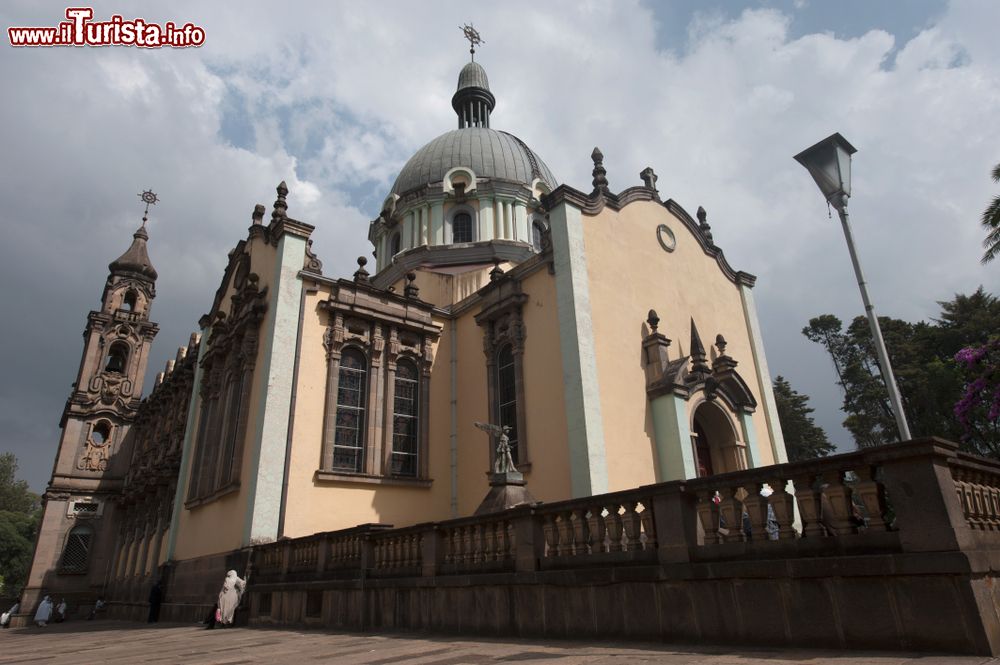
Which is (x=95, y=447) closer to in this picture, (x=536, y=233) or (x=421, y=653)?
(x=536, y=233)

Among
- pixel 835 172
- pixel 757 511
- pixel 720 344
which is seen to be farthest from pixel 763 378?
pixel 757 511

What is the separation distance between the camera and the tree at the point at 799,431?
4041cm

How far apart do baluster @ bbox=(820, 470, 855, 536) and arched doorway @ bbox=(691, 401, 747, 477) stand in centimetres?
1133

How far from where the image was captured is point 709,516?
6102 millimetres

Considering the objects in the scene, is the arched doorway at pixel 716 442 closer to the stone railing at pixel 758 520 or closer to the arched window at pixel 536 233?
the stone railing at pixel 758 520

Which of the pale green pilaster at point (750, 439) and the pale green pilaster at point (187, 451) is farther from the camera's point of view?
the pale green pilaster at point (187, 451)

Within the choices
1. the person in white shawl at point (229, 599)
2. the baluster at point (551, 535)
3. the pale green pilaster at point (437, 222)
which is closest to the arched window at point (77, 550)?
the person in white shawl at point (229, 599)

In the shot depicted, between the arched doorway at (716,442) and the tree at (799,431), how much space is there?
25.9 m

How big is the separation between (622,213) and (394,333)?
7480 millimetres

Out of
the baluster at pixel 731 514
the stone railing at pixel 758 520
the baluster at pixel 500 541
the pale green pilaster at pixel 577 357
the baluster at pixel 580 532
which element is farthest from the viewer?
the pale green pilaster at pixel 577 357

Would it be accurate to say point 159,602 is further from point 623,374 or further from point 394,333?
point 623,374

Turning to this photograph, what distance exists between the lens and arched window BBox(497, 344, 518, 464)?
16141 mm

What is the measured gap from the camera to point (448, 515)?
56.3 feet

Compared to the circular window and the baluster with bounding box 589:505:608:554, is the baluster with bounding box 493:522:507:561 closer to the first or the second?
the baluster with bounding box 589:505:608:554
